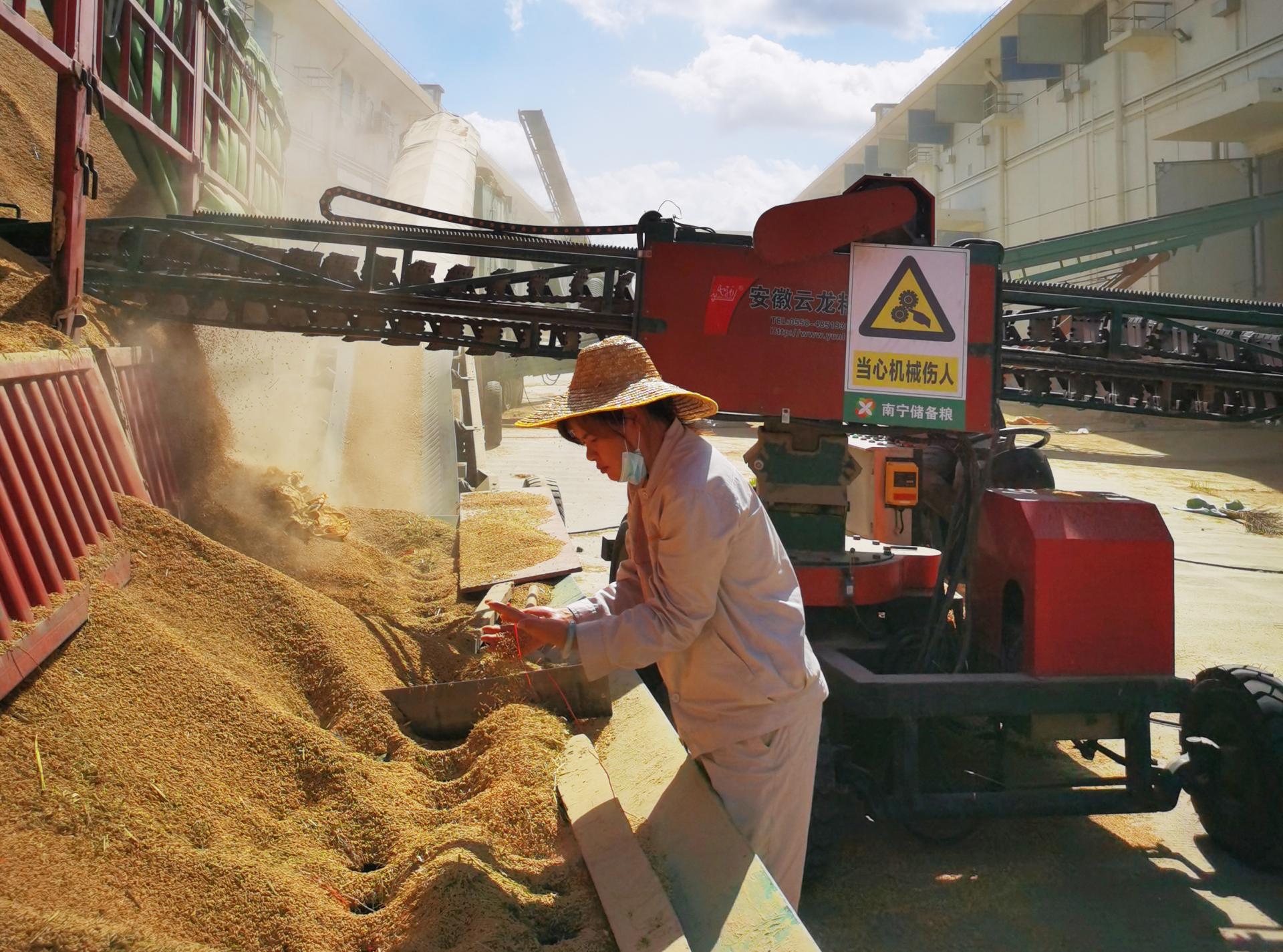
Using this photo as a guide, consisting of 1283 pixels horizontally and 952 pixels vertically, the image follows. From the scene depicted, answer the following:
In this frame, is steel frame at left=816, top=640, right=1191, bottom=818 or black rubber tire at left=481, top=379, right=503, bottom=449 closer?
steel frame at left=816, top=640, right=1191, bottom=818

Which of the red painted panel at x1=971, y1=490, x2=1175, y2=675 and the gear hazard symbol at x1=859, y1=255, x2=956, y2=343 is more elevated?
the gear hazard symbol at x1=859, y1=255, x2=956, y2=343

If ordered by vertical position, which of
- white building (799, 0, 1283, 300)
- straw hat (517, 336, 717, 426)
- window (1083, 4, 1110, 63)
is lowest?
straw hat (517, 336, 717, 426)

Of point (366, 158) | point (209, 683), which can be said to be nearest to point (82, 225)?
point (209, 683)

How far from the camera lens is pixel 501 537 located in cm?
643

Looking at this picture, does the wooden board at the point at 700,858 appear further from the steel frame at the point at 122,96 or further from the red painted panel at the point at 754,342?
the steel frame at the point at 122,96

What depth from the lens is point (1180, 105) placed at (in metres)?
19.5

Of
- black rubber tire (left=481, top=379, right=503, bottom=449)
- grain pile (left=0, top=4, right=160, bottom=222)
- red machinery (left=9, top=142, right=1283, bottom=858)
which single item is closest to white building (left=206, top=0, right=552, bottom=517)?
grain pile (left=0, top=4, right=160, bottom=222)

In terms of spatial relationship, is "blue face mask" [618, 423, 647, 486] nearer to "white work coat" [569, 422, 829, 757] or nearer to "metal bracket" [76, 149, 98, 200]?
"white work coat" [569, 422, 829, 757]

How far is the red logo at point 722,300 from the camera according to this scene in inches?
181

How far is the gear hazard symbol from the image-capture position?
14.9 feet

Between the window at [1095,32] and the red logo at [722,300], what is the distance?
2300 centimetres

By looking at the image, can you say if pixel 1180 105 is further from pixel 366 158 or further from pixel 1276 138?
pixel 366 158

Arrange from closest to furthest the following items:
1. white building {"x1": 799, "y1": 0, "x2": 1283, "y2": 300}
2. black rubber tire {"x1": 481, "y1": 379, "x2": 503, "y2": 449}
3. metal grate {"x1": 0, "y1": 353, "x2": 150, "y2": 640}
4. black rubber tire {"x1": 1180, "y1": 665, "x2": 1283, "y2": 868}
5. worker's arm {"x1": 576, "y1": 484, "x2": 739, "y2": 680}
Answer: worker's arm {"x1": 576, "y1": 484, "x2": 739, "y2": 680} < metal grate {"x1": 0, "y1": 353, "x2": 150, "y2": 640} < black rubber tire {"x1": 1180, "y1": 665, "x2": 1283, "y2": 868} < black rubber tire {"x1": 481, "y1": 379, "x2": 503, "y2": 449} < white building {"x1": 799, "y1": 0, "x2": 1283, "y2": 300}

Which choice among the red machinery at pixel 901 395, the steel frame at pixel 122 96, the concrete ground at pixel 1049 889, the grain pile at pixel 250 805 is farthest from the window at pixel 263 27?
the concrete ground at pixel 1049 889
